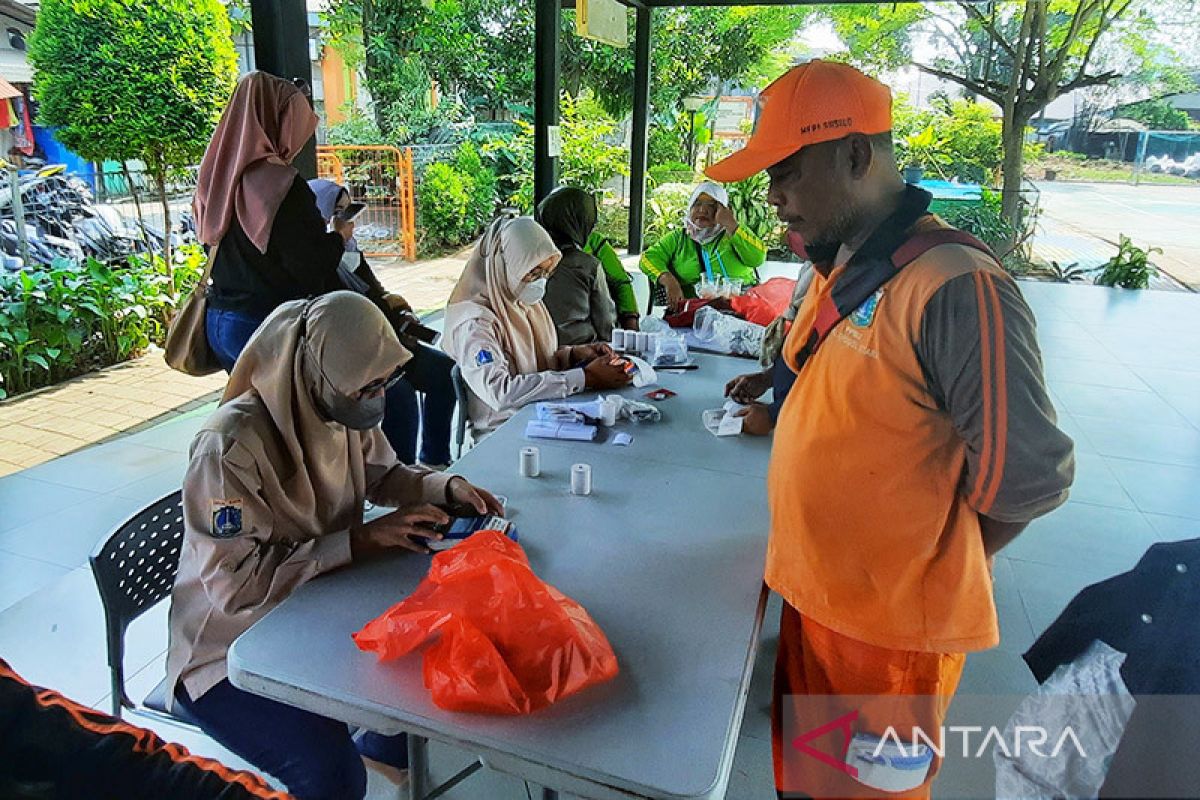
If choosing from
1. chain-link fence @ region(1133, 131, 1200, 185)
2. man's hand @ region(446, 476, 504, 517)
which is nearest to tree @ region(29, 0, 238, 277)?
man's hand @ region(446, 476, 504, 517)

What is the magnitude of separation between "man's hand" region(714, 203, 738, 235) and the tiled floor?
1.97 m

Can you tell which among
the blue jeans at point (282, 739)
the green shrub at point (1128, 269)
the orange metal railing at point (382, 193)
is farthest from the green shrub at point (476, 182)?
the blue jeans at point (282, 739)

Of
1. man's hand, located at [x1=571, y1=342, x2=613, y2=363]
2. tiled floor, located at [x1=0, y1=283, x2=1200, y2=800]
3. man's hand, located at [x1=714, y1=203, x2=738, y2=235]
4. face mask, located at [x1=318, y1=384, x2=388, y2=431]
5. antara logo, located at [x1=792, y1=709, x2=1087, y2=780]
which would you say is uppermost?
man's hand, located at [x1=714, y1=203, x2=738, y2=235]

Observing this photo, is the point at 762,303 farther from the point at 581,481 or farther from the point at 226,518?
the point at 226,518

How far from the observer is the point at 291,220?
254cm

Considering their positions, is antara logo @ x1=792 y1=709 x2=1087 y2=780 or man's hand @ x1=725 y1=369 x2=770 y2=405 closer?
antara logo @ x1=792 y1=709 x2=1087 y2=780

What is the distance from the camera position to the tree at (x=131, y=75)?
156 inches

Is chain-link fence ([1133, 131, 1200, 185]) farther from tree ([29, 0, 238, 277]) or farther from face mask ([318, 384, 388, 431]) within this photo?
face mask ([318, 384, 388, 431])

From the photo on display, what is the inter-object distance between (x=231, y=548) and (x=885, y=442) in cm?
116

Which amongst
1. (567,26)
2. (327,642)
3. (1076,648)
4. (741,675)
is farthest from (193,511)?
(567,26)

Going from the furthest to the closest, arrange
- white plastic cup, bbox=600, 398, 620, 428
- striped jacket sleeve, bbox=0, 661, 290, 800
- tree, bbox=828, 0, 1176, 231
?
tree, bbox=828, 0, 1176, 231
white plastic cup, bbox=600, 398, 620, 428
striped jacket sleeve, bbox=0, 661, 290, 800

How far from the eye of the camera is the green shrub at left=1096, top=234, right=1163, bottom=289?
8.86 m

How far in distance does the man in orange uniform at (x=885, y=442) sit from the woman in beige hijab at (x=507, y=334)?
4.15 feet

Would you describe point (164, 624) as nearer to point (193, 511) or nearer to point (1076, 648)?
point (193, 511)
